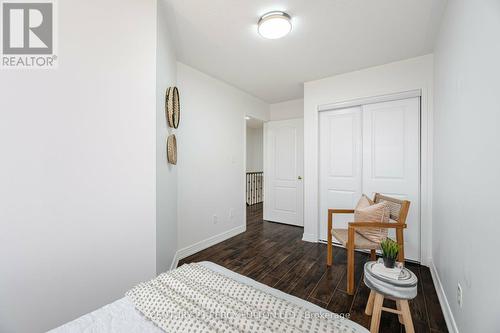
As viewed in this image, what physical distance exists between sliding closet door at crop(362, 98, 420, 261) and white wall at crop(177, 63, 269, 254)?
6.41ft

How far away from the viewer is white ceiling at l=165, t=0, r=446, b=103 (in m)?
1.73

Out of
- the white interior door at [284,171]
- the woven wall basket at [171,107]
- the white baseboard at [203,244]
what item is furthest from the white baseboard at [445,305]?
the woven wall basket at [171,107]

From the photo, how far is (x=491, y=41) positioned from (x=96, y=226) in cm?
248

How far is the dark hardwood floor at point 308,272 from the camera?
163 cm

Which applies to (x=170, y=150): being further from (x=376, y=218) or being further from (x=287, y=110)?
(x=287, y=110)

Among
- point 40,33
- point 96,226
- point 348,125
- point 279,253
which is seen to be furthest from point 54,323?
point 348,125

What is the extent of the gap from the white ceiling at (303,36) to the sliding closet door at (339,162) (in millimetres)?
681

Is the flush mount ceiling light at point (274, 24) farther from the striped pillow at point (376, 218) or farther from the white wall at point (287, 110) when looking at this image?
the white wall at point (287, 110)

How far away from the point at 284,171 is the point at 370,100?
6.32ft

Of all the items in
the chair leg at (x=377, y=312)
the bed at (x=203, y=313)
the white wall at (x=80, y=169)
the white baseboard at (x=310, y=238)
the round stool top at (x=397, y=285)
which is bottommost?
the white baseboard at (x=310, y=238)

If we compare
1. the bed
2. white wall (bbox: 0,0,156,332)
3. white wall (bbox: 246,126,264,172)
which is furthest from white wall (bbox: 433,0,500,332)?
white wall (bbox: 246,126,264,172)

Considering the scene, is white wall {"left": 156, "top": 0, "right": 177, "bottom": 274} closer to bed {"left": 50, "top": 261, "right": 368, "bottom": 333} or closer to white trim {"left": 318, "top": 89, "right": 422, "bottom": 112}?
bed {"left": 50, "top": 261, "right": 368, "bottom": 333}

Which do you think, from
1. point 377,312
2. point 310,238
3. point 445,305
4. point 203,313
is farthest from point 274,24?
point 310,238

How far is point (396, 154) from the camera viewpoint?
104 inches
